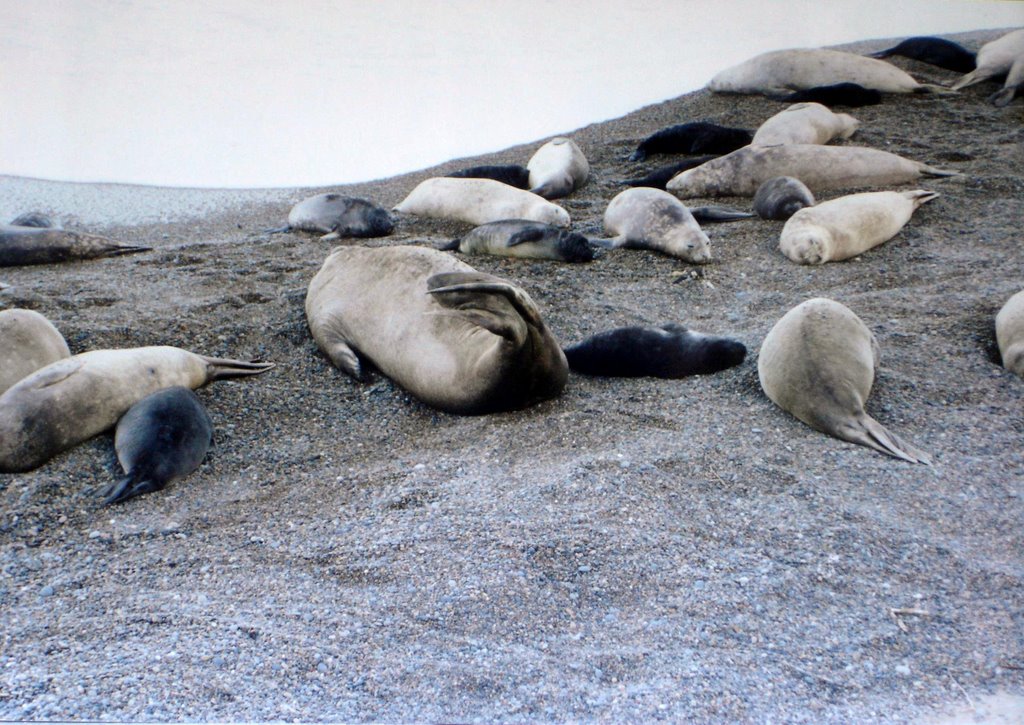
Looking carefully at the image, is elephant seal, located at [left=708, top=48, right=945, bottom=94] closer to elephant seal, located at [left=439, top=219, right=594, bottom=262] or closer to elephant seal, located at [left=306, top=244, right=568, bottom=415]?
elephant seal, located at [left=439, top=219, right=594, bottom=262]

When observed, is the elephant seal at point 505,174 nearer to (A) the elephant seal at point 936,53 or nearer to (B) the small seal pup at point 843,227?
(B) the small seal pup at point 843,227

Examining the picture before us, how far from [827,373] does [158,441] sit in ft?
6.07

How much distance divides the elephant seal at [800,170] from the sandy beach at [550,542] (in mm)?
1182

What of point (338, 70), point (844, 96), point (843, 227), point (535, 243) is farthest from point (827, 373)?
point (844, 96)

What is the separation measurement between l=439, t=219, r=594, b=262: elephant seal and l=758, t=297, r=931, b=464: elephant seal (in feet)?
4.35

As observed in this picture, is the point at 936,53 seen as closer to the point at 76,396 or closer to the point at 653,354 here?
the point at 653,354

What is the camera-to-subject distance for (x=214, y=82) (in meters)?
3.40

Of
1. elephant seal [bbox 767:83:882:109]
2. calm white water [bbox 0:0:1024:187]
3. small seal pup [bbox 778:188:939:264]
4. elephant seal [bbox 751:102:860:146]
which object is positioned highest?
calm white water [bbox 0:0:1024:187]

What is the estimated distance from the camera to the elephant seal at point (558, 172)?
198 inches

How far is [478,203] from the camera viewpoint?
4.75 metres

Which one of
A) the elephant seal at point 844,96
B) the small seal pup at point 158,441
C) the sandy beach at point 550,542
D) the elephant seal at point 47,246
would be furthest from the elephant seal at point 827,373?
the elephant seal at point 844,96

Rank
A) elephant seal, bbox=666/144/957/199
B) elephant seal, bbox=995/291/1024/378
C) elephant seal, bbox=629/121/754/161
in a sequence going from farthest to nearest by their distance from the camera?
1. elephant seal, bbox=629/121/754/161
2. elephant seal, bbox=666/144/957/199
3. elephant seal, bbox=995/291/1024/378

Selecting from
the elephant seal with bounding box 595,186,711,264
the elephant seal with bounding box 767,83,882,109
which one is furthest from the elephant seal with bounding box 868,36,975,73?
the elephant seal with bounding box 595,186,711,264

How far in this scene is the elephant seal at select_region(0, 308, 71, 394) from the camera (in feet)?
8.67
